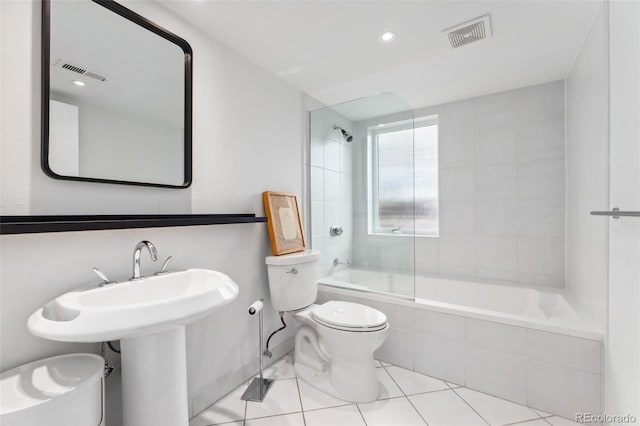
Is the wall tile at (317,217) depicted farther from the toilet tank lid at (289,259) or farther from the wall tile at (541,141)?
the wall tile at (541,141)

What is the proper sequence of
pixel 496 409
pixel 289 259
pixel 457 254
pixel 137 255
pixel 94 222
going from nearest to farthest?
pixel 94 222
pixel 137 255
pixel 496 409
pixel 289 259
pixel 457 254

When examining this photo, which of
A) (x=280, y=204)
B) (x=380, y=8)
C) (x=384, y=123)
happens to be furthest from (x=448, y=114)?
(x=280, y=204)

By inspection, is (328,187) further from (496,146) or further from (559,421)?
(559,421)

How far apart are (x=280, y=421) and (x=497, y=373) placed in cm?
132

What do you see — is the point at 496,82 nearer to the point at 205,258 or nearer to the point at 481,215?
the point at 481,215

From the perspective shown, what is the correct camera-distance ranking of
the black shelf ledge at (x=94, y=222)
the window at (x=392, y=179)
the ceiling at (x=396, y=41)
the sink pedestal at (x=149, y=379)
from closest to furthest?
the black shelf ledge at (x=94, y=222)
the sink pedestal at (x=149, y=379)
the ceiling at (x=396, y=41)
the window at (x=392, y=179)

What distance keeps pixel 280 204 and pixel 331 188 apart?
1.87 ft

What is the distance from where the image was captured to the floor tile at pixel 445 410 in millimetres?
1509

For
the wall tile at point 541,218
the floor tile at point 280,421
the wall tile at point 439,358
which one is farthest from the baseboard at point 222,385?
the wall tile at point 541,218

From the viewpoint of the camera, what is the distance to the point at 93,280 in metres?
1.18

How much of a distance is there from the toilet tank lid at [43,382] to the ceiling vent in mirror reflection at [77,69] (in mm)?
1121

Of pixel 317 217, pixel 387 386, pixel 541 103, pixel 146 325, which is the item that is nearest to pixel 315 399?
pixel 387 386

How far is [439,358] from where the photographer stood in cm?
190

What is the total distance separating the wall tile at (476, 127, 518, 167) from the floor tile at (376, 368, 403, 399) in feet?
6.55
